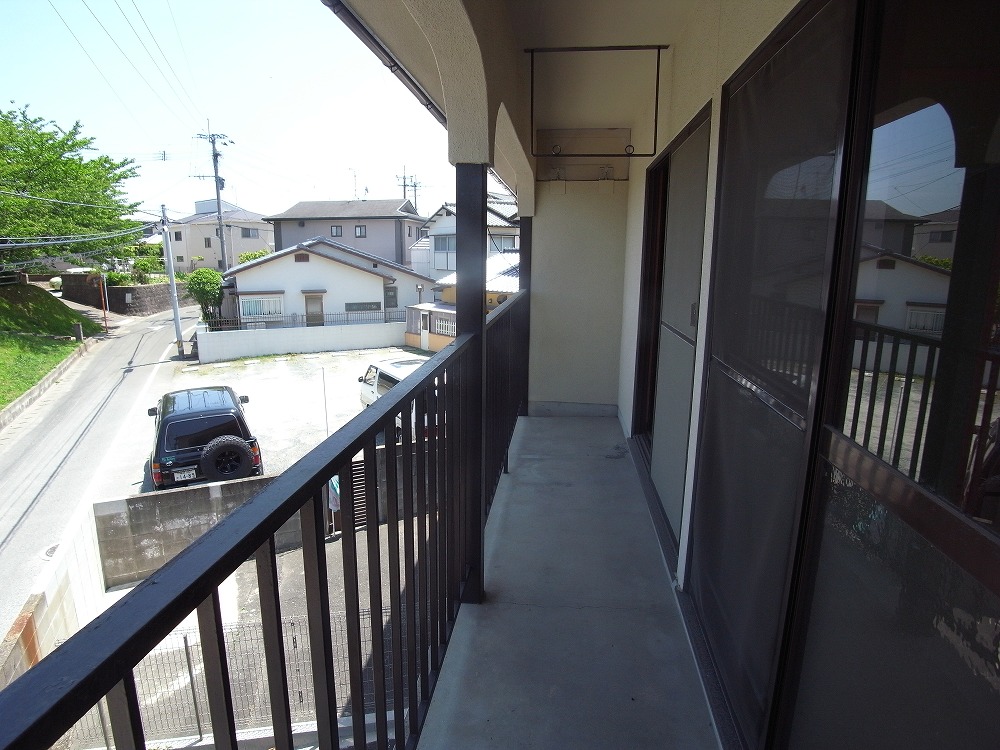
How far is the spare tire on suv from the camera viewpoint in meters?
7.36

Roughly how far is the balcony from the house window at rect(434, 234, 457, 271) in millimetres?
20867

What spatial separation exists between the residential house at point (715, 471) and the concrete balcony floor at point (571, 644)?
10 mm

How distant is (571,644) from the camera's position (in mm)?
1930

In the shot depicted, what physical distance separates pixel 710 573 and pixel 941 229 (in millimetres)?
1334

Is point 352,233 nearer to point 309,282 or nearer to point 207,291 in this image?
point 309,282

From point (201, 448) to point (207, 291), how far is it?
44.6 feet

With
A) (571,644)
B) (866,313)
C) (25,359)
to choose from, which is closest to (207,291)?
(25,359)

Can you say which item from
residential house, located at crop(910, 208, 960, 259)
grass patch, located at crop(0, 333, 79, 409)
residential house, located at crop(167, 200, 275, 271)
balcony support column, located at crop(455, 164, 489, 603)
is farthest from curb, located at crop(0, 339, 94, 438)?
residential house, located at crop(167, 200, 275, 271)

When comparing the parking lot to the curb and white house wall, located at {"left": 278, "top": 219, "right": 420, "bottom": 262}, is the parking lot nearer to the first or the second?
the curb

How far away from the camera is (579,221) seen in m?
4.49

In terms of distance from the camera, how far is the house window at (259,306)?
65.5ft

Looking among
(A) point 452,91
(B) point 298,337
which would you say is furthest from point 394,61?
(B) point 298,337

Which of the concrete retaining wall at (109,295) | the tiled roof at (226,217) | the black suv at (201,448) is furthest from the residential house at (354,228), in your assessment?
the black suv at (201,448)

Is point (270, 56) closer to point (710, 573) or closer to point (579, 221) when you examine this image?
point (579, 221)
